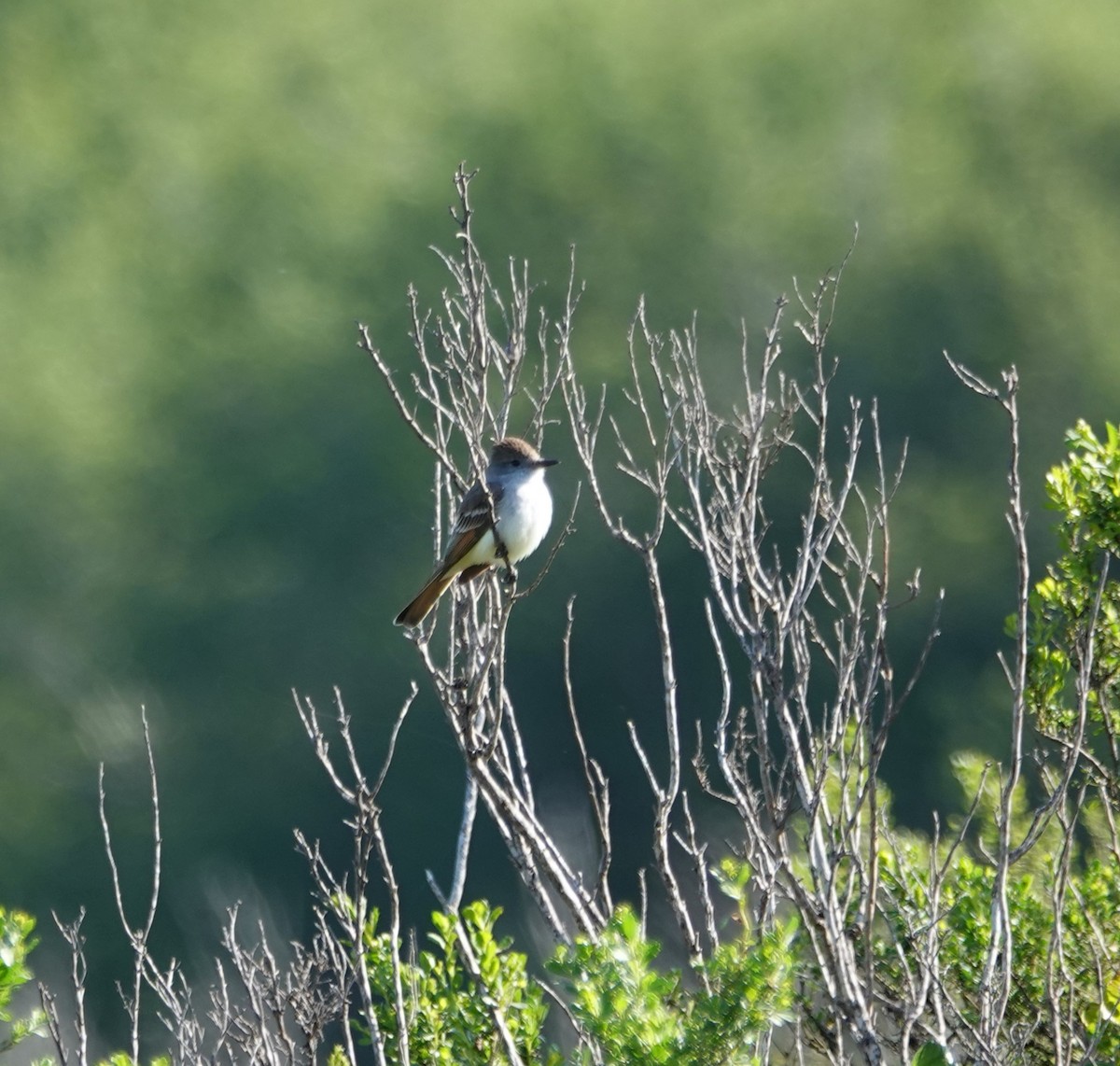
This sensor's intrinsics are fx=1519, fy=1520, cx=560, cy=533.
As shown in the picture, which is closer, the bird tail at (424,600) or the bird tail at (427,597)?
the bird tail at (427,597)

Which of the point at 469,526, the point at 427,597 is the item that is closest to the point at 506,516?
the point at 469,526

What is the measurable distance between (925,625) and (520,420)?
3.34 m

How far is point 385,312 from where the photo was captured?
13258mm

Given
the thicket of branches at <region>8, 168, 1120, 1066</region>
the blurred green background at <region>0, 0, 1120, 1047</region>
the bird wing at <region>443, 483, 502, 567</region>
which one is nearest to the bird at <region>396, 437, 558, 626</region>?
the bird wing at <region>443, 483, 502, 567</region>

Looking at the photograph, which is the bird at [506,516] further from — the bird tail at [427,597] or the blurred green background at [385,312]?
the blurred green background at [385,312]

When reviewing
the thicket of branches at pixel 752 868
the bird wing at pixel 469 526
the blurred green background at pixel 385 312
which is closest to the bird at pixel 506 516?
the bird wing at pixel 469 526

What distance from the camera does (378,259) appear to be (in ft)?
44.6

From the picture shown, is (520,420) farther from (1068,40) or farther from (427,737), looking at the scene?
(1068,40)

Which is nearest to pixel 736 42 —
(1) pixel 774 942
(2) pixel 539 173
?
(2) pixel 539 173

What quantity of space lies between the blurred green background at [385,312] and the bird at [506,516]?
339cm

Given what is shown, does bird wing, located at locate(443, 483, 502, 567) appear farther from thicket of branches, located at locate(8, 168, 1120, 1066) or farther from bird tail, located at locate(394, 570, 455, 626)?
thicket of branches, located at locate(8, 168, 1120, 1066)

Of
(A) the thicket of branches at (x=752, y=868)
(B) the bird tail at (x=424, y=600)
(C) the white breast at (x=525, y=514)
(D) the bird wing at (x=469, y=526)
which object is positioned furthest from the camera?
(C) the white breast at (x=525, y=514)

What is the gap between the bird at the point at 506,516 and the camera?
6082 millimetres

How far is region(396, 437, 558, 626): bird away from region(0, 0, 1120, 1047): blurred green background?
3.39 m
